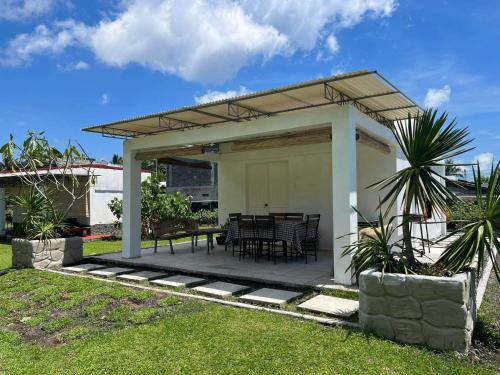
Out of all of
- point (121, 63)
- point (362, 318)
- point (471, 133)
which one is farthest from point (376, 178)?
point (121, 63)

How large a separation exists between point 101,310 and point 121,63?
12027mm

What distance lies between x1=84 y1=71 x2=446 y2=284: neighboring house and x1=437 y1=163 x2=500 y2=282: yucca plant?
1.23m

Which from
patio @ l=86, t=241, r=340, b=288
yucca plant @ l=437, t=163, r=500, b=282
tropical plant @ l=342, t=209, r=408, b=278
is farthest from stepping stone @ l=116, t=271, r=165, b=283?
yucca plant @ l=437, t=163, r=500, b=282

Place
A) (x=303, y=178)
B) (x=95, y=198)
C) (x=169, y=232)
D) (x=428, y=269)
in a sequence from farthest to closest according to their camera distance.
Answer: (x=95, y=198)
(x=303, y=178)
(x=169, y=232)
(x=428, y=269)

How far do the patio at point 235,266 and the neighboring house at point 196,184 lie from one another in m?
13.8

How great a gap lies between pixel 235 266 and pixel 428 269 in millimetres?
4413

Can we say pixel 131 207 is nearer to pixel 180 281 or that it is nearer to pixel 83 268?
pixel 83 268

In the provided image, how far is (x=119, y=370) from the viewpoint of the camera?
136 inches

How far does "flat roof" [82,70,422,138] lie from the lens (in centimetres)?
584

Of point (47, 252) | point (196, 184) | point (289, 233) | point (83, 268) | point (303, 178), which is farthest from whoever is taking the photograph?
point (196, 184)

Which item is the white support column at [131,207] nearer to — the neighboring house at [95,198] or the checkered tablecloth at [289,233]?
the checkered tablecloth at [289,233]

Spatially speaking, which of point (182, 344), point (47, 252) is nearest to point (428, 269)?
point (182, 344)

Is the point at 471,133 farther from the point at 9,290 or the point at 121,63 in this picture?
the point at 121,63

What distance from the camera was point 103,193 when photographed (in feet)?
53.8
